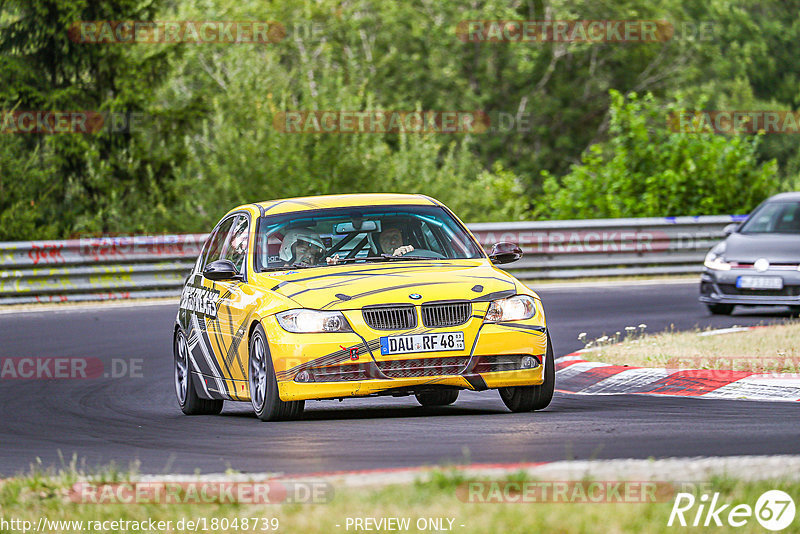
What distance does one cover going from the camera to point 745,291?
719 inches

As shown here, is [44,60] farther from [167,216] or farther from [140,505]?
[140,505]

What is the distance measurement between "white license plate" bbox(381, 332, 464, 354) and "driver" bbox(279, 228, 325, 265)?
51.7 inches

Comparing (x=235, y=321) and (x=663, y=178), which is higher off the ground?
(x=235, y=321)

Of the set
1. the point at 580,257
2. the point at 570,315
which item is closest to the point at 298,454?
the point at 570,315

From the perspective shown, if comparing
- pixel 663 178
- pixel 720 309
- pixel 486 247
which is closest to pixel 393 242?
pixel 720 309

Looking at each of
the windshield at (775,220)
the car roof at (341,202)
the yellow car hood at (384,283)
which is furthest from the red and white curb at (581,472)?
the windshield at (775,220)

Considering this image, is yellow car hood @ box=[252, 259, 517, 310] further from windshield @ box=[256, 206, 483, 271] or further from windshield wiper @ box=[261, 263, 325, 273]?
windshield @ box=[256, 206, 483, 271]

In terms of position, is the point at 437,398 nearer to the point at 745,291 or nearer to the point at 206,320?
the point at 206,320

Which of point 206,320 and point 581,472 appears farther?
point 206,320

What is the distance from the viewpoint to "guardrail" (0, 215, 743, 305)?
2227 cm

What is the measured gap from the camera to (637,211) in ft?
95.2

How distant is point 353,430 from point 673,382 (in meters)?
3.52

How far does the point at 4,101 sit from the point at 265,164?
567cm

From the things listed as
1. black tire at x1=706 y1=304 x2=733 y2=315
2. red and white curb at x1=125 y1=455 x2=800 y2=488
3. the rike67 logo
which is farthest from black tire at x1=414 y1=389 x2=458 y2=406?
black tire at x1=706 y1=304 x2=733 y2=315
